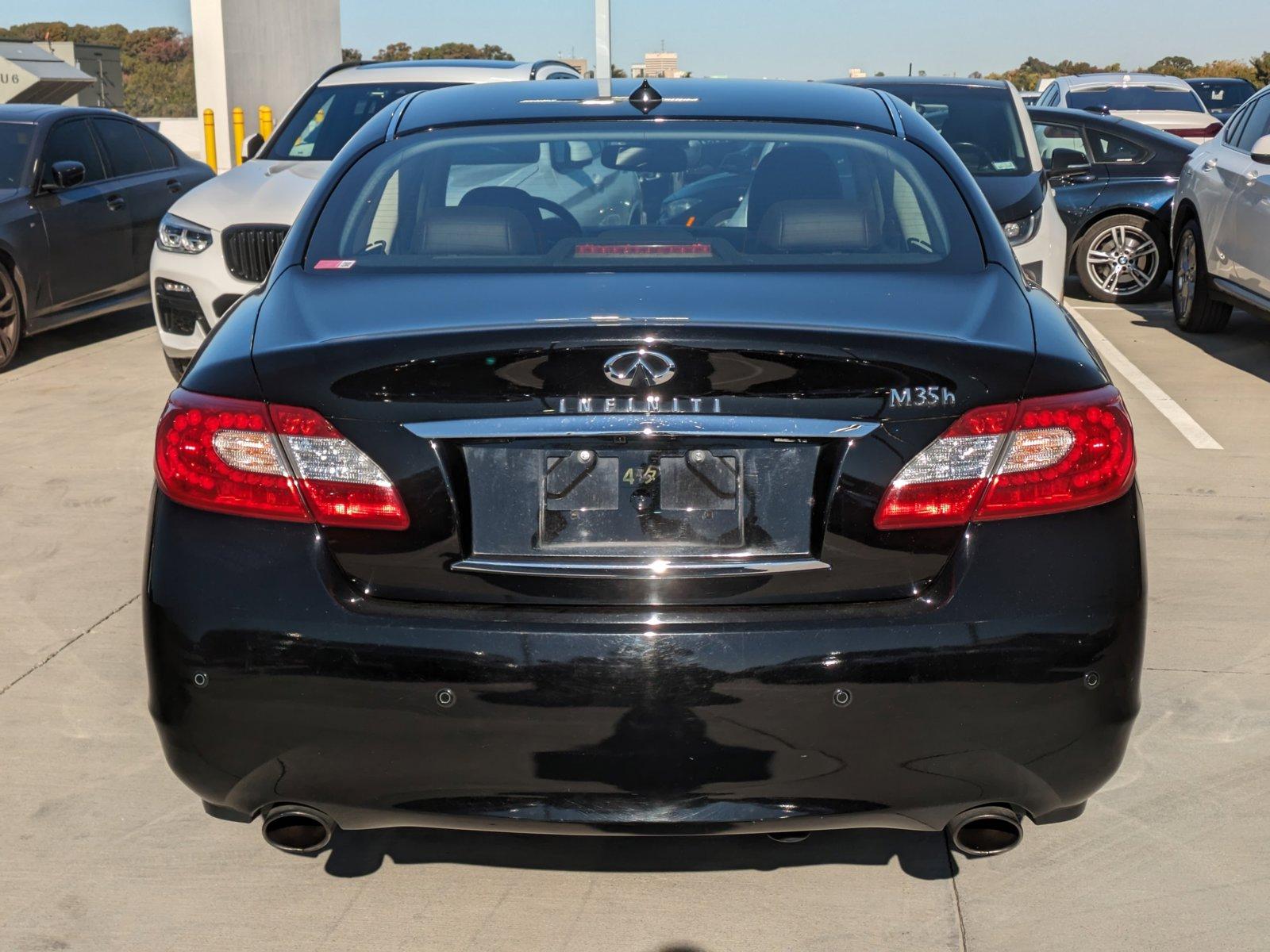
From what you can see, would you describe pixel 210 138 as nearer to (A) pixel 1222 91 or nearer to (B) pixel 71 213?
(B) pixel 71 213

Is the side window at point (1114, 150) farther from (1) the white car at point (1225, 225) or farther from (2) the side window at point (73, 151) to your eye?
(2) the side window at point (73, 151)

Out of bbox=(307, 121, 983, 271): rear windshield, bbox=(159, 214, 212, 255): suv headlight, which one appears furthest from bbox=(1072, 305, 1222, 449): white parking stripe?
bbox=(159, 214, 212, 255): suv headlight

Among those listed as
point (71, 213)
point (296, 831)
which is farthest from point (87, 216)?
point (296, 831)

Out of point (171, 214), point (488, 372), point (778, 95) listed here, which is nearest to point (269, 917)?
point (488, 372)

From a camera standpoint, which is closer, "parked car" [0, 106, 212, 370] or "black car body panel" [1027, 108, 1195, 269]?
"parked car" [0, 106, 212, 370]

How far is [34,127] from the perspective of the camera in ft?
32.4

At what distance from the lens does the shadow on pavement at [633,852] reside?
329 cm

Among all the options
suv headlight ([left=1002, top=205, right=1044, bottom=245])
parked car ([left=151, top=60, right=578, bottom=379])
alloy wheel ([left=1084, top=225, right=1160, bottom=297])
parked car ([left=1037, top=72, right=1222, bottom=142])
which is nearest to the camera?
parked car ([left=151, top=60, right=578, bottom=379])

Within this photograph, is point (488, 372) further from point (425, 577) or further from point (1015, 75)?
point (1015, 75)

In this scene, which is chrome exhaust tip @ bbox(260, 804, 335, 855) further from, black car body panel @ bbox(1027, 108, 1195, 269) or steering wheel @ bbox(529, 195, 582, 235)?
black car body panel @ bbox(1027, 108, 1195, 269)

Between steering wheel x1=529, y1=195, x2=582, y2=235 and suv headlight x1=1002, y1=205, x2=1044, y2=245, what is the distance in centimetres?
510

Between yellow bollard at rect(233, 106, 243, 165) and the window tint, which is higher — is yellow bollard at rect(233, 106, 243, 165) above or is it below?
below

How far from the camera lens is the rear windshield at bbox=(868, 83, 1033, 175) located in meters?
9.64

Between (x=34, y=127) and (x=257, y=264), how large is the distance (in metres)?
3.00
